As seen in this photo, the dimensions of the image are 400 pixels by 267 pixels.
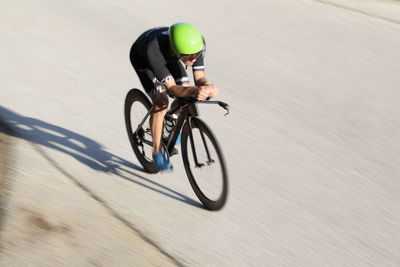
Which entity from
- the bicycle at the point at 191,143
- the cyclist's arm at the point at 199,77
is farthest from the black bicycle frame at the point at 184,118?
the cyclist's arm at the point at 199,77

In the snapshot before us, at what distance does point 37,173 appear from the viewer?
673cm

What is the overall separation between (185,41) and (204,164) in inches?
47.7

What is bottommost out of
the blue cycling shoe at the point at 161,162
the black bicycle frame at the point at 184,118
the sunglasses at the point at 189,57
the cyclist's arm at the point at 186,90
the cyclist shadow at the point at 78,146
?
the cyclist shadow at the point at 78,146

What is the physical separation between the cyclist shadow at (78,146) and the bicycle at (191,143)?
0.70 ft

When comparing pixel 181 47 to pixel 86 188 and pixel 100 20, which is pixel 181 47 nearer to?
pixel 86 188

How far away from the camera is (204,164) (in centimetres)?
637

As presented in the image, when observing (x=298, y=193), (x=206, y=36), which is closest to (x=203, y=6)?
(x=206, y=36)

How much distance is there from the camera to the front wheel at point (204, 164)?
20.1 feet

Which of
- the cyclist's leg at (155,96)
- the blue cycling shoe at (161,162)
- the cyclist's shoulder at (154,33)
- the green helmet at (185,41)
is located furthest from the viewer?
the blue cycling shoe at (161,162)

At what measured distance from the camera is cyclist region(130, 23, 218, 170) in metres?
5.86

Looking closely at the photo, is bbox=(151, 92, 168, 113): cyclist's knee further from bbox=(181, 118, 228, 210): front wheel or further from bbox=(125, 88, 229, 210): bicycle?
bbox=(181, 118, 228, 210): front wheel

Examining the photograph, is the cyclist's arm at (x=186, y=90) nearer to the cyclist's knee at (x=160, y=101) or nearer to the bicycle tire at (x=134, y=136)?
the cyclist's knee at (x=160, y=101)

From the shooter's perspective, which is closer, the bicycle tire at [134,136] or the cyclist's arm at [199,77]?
the cyclist's arm at [199,77]

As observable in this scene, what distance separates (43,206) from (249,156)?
238cm
